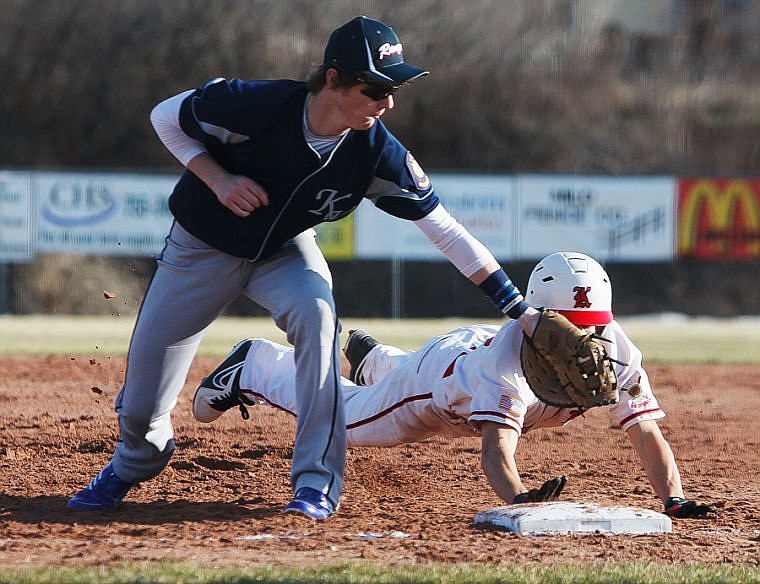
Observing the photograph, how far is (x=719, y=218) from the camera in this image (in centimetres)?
1611

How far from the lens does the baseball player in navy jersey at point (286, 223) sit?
3.89 meters

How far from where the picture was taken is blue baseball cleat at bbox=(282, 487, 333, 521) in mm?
4055

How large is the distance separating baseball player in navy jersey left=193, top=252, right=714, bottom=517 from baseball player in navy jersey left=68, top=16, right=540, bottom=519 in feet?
0.79

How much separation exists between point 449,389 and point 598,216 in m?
11.5

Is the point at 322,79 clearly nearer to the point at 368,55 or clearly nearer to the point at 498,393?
the point at 368,55

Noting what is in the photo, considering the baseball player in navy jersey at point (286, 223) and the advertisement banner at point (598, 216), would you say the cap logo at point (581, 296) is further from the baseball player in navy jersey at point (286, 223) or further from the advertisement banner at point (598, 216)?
the advertisement banner at point (598, 216)

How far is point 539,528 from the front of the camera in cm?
391

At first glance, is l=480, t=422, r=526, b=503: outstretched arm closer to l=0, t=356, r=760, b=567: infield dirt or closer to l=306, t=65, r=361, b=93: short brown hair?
l=0, t=356, r=760, b=567: infield dirt

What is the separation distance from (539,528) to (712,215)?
1294cm

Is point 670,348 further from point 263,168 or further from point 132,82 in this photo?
point 132,82

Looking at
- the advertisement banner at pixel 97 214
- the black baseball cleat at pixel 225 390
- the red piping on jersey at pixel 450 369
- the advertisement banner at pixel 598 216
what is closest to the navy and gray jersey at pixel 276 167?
the red piping on jersey at pixel 450 369

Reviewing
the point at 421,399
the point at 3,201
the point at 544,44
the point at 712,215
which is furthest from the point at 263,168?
the point at 544,44

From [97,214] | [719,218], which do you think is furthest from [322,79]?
[719,218]

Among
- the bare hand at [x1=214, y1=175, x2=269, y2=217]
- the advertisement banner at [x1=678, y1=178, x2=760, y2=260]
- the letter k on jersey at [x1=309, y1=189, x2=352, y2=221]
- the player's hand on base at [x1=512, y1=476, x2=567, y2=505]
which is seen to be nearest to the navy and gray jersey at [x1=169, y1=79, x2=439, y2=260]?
the letter k on jersey at [x1=309, y1=189, x2=352, y2=221]
